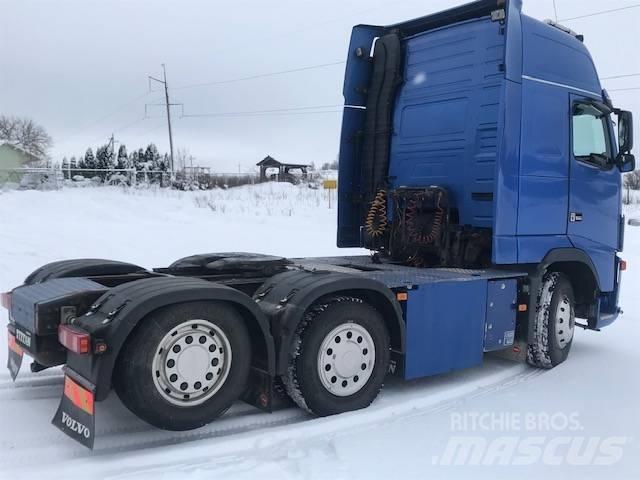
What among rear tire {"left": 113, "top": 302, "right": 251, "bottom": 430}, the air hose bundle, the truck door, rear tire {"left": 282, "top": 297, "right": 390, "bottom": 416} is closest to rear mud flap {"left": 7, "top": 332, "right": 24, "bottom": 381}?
rear tire {"left": 113, "top": 302, "right": 251, "bottom": 430}

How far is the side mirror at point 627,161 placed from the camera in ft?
22.0

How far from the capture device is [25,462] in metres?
3.72

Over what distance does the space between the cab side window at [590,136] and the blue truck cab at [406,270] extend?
2 cm

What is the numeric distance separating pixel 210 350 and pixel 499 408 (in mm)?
2479

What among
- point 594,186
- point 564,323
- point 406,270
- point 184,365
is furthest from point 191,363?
point 594,186

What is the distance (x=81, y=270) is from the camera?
5.09m

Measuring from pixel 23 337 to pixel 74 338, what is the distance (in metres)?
0.95

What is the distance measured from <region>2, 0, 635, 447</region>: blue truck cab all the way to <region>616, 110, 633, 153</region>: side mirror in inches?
1.0

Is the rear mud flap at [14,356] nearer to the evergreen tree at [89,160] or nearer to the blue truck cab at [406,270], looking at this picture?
the blue truck cab at [406,270]

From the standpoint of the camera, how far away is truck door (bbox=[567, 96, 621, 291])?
257 inches

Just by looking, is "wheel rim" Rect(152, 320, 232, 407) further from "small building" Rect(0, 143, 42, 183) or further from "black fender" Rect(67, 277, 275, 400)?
"small building" Rect(0, 143, 42, 183)

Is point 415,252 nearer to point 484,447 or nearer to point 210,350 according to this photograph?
point 484,447

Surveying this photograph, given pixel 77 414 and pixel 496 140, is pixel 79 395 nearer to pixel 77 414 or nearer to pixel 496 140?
pixel 77 414

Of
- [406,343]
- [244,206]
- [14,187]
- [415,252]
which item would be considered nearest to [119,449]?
[406,343]
